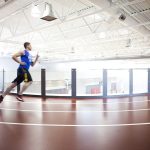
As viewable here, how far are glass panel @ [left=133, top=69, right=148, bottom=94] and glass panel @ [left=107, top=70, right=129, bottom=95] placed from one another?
40cm

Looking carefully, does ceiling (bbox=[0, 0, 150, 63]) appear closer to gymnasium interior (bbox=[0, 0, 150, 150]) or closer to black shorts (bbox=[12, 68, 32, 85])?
gymnasium interior (bbox=[0, 0, 150, 150])

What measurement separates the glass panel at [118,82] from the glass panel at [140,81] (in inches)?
15.6

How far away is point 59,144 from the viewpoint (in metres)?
2.60

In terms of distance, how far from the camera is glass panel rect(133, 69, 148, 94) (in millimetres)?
8394

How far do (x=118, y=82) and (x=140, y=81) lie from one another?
1.28 metres

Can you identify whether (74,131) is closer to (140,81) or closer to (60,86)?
(60,86)

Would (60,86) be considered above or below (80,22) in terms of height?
below

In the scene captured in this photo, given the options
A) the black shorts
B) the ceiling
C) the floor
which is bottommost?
the floor

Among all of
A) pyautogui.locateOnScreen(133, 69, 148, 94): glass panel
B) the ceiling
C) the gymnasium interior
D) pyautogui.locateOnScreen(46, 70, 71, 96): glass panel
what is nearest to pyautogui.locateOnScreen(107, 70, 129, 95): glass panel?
the gymnasium interior

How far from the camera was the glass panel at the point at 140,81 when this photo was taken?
839 cm

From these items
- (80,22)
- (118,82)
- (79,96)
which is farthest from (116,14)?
(80,22)

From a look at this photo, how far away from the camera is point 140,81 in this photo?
8.84 metres

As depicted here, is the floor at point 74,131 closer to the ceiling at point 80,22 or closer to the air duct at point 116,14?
the air duct at point 116,14

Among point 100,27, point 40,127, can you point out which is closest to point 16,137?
point 40,127
